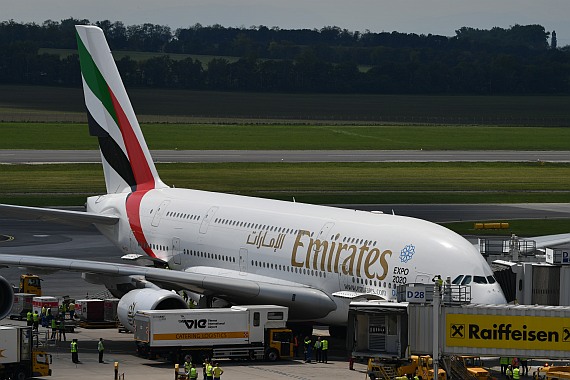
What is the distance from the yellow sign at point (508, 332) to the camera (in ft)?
125

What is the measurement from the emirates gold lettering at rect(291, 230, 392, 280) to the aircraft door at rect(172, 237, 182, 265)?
8.83 metres

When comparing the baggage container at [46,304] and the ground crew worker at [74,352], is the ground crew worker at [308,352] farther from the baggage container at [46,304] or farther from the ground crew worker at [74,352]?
the baggage container at [46,304]

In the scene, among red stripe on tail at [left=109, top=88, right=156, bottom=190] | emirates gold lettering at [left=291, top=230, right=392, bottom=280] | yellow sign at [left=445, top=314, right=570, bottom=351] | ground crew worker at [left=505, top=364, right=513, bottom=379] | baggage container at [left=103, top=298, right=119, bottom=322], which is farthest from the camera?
red stripe on tail at [left=109, top=88, right=156, bottom=190]

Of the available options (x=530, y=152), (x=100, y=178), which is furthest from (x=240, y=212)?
(x=530, y=152)

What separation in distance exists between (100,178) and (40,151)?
111ft

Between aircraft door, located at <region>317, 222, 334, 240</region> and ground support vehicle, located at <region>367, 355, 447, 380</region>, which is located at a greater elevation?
aircraft door, located at <region>317, 222, 334, 240</region>

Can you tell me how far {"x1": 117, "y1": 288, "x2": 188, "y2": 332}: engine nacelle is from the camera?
47.8m

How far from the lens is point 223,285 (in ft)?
160

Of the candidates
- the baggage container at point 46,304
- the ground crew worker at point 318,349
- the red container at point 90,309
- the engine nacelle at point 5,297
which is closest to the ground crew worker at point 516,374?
the ground crew worker at point 318,349

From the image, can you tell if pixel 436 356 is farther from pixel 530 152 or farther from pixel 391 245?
pixel 530 152

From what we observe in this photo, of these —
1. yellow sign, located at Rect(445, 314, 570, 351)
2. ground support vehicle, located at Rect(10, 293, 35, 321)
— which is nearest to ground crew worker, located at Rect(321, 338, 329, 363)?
yellow sign, located at Rect(445, 314, 570, 351)

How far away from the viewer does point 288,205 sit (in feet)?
177

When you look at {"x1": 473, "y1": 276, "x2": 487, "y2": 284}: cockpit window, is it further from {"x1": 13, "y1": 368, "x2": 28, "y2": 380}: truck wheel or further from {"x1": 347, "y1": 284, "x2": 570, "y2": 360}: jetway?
{"x1": 13, "y1": 368, "x2": 28, "y2": 380}: truck wheel

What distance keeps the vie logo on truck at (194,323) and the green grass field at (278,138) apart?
372 feet
